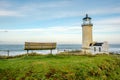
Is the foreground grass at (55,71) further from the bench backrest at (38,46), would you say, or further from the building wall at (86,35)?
the building wall at (86,35)

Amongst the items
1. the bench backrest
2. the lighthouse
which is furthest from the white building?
the bench backrest

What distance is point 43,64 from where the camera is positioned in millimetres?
14484

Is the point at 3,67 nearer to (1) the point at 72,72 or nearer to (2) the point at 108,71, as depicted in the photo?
(1) the point at 72,72

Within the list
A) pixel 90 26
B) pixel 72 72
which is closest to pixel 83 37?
pixel 90 26

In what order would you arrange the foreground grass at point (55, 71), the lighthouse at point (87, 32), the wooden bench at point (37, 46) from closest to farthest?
the foreground grass at point (55, 71)
the wooden bench at point (37, 46)
the lighthouse at point (87, 32)

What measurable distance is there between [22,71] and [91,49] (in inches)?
1237

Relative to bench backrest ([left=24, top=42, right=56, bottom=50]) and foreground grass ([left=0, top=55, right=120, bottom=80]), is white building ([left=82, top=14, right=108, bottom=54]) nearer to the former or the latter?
bench backrest ([left=24, top=42, right=56, bottom=50])

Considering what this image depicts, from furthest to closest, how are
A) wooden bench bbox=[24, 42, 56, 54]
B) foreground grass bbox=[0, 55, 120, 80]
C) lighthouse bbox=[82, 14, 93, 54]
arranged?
lighthouse bbox=[82, 14, 93, 54] < wooden bench bbox=[24, 42, 56, 54] < foreground grass bbox=[0, 55, 120, 80]

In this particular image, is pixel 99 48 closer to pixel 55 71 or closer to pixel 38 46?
pixel 38 46

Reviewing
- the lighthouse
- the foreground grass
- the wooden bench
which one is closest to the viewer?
the foreground grass

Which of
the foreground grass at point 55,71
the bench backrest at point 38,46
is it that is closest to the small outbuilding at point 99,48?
the bench backrest at point 38,46

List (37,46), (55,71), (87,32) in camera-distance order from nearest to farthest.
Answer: (55,71)
(37,46)
(87,32)

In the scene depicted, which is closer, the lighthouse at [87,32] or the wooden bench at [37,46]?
the wooden bench at [37,46]

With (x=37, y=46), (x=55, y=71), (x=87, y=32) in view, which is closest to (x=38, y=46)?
(x=37, y=46)
